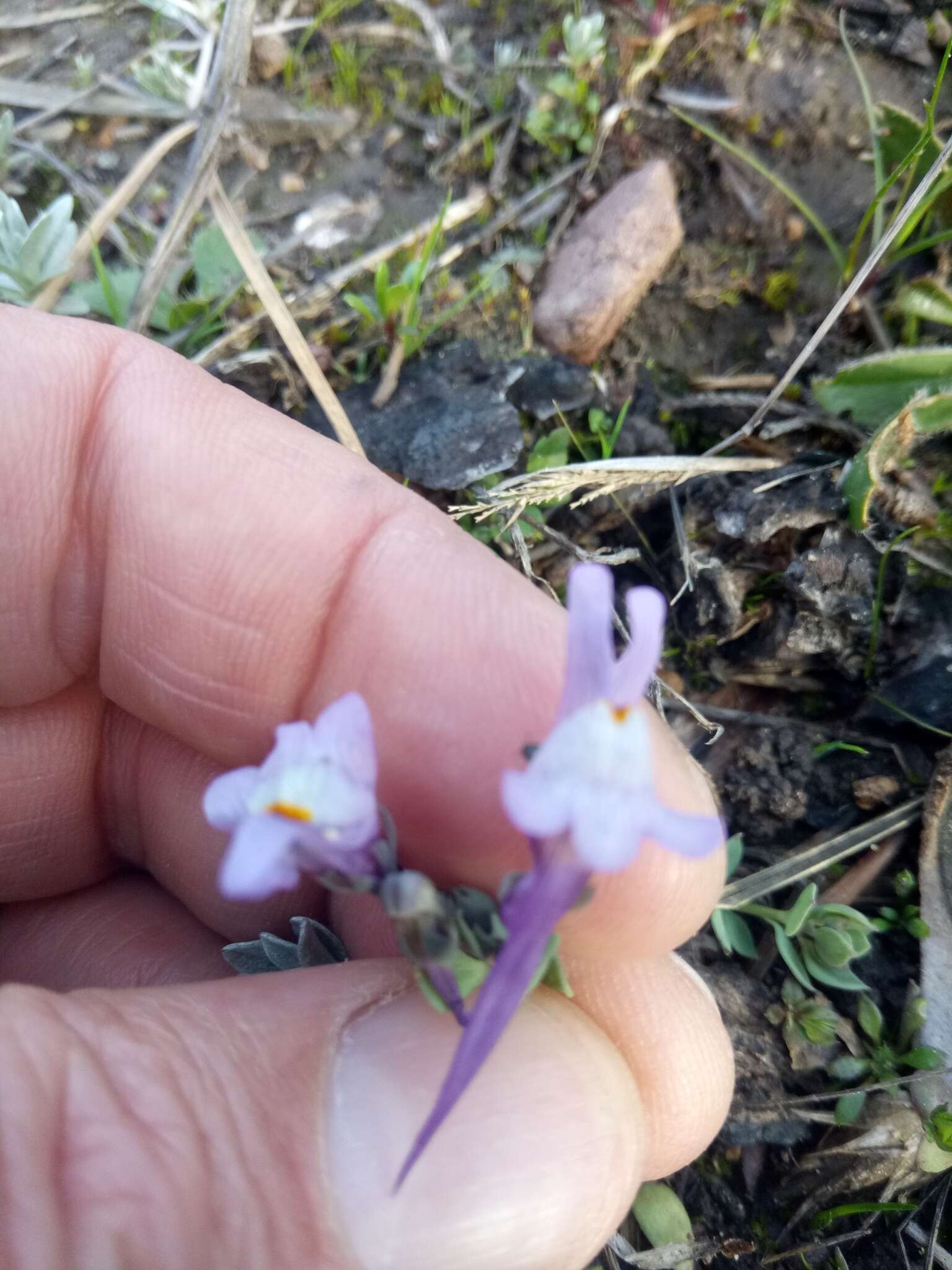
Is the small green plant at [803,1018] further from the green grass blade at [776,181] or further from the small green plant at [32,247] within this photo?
the small green plant at [32,247]

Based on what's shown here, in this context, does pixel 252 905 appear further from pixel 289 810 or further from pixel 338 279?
pixel 338 279

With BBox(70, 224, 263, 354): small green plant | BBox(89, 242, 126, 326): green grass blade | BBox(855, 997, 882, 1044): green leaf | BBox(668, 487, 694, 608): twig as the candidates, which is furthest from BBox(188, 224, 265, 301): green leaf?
BBox(855, 997, 882, 1044): green leaf

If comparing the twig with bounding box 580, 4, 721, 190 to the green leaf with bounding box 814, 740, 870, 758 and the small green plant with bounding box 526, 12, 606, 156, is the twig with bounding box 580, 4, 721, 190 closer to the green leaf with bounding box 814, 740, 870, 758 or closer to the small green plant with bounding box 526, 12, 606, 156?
the small green plant with bounding box 526, 12, 606, 156

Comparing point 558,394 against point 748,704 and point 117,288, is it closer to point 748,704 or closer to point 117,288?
point 748,704

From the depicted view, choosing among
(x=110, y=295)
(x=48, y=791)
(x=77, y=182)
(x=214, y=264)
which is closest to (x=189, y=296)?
(x=214, y=264)

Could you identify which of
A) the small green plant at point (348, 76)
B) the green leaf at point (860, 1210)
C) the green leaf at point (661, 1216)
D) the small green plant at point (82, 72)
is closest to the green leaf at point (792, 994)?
the green leaf at point (860, 1210)

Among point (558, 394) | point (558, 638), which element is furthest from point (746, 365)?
point (558, 638)
